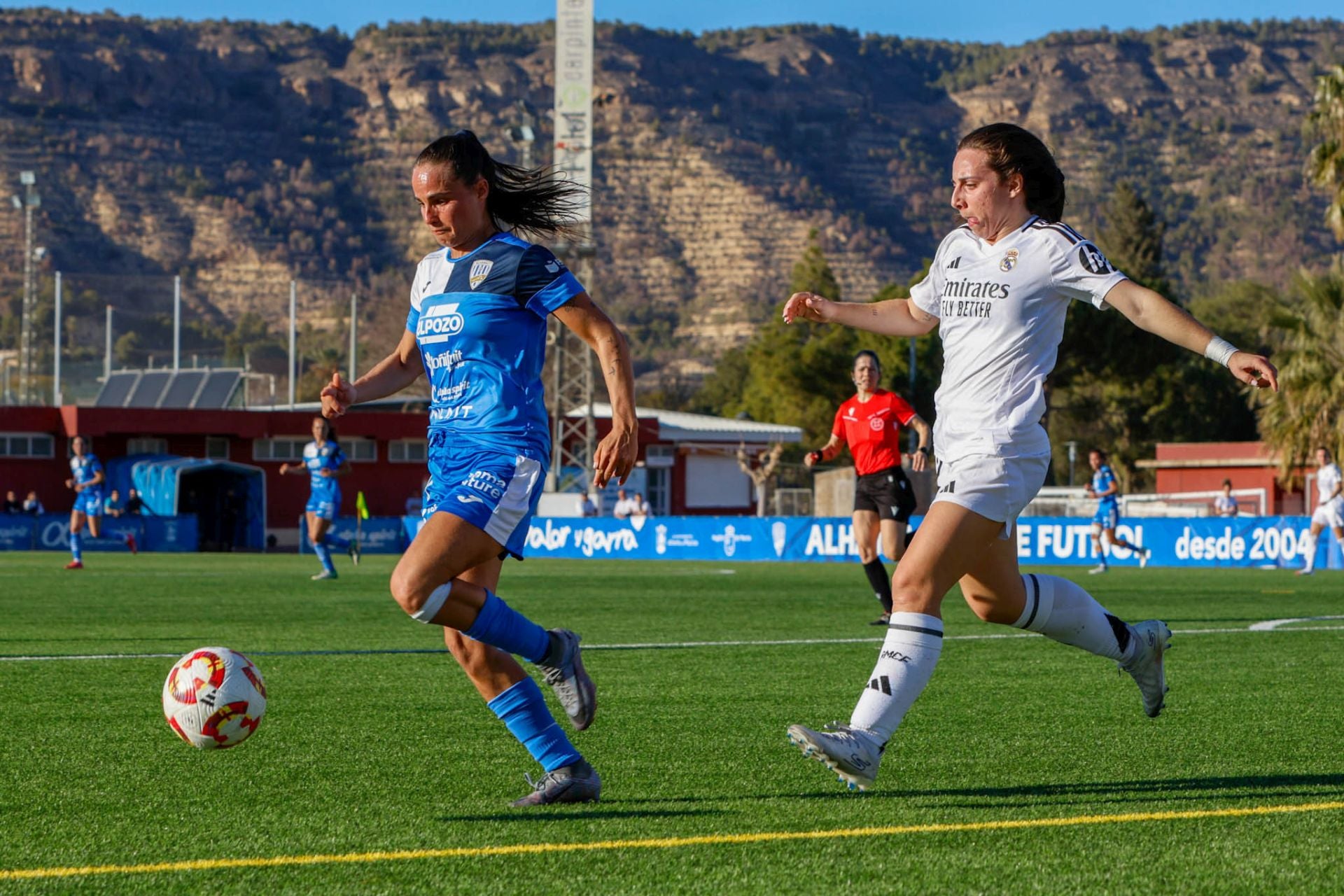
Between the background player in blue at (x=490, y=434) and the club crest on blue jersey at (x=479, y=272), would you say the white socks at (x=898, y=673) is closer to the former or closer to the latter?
the background player in blue at (x=490, y=434)

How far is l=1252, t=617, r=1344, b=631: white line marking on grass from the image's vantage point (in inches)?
494

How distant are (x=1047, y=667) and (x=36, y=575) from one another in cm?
1725

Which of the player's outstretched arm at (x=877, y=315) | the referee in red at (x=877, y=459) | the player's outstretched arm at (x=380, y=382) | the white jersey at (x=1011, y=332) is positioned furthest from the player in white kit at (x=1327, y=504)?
the player's outstretched arm at (x=380, y=382)

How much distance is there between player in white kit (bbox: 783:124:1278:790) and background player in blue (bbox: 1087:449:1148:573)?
2158cm

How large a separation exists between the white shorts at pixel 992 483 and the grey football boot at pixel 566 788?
1.36 m

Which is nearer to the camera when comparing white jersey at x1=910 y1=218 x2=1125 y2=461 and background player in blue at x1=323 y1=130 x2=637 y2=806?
background player in blue at x1=323 y1=130 x2=637 y2=806

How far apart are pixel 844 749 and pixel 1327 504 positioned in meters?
22.5

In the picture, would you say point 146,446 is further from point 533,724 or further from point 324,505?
point 533,724

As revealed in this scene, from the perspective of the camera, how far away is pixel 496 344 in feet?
17.5

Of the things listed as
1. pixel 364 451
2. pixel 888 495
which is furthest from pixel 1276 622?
pixel 364 451

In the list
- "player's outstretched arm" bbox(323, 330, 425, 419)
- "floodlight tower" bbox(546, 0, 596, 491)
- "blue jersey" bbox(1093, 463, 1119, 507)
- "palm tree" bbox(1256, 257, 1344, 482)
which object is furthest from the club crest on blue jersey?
"floodlight tower" bbox(546, 0, 596, 491)

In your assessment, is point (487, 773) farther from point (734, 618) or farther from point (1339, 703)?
point (734, 618)

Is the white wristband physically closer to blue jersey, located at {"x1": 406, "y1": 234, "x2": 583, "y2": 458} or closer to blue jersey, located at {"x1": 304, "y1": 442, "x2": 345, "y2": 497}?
blue jersey, located at {"x1": 406, "y1": 234, "x2": 583, "y2": 458}

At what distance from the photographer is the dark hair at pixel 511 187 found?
547 centimetres
